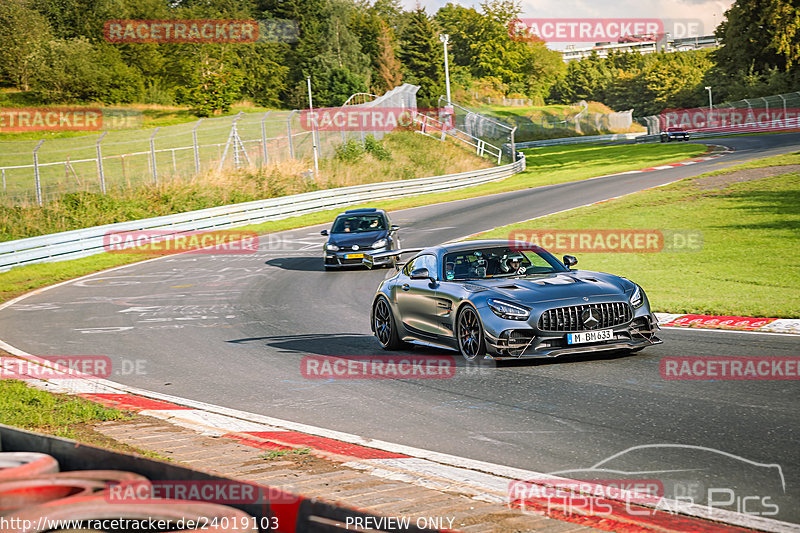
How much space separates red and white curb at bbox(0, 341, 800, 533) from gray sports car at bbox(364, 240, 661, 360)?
308 centimetres

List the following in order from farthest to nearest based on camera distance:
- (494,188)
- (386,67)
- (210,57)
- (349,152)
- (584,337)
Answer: (386,67) < (210,57) < (349,152) < (494,188) < (584,337)

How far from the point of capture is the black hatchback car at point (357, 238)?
76.8 ft

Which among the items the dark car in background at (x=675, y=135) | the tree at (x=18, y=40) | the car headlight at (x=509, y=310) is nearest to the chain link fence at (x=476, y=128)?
the dark car in background at (x=675, y=135)

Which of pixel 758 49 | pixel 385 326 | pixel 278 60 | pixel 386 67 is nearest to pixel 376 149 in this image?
pixel 385 326

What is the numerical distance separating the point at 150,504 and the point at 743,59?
340ft

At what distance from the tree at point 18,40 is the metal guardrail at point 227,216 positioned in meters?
50.4

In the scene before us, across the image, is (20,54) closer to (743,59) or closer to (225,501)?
(743,59)

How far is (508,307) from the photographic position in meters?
10.1

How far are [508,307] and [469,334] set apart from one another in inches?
29.9

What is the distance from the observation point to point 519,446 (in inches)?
271

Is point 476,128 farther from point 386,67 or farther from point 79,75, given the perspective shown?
point 386,67

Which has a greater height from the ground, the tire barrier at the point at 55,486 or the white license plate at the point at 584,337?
the tire barrier at the point at 55,486

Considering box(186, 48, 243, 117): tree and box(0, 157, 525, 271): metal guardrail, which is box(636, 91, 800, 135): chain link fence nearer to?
box(0, 157, 525, 271): metal guardrail

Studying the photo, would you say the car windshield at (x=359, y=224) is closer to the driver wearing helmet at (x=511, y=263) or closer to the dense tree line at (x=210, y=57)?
the driver wearing helmet at (x=511, y=263)
